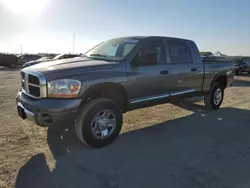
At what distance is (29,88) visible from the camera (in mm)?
4203

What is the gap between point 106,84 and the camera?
423cm

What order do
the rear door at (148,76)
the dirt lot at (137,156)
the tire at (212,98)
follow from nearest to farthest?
the dirt lot at (137,156) → the rear door at (148,76) → the tire at (212,98)

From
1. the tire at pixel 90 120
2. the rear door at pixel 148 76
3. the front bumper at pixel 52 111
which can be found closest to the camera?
the front bumper at pixel 52 111

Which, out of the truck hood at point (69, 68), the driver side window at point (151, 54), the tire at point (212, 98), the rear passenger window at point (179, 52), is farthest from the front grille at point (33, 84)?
the tire at point (212, 98)

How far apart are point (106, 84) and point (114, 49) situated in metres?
1.20

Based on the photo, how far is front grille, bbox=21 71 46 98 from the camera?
3.81 metres

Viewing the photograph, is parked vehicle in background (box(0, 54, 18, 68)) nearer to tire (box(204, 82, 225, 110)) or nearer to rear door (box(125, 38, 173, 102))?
tire (box(204, 82, 225, 110))

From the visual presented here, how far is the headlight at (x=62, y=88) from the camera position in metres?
3.79

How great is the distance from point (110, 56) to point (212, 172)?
9.30 feet

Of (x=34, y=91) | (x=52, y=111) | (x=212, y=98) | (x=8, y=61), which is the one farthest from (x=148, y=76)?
(x=8, y=61)

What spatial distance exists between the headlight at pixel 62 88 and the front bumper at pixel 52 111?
0.28ft

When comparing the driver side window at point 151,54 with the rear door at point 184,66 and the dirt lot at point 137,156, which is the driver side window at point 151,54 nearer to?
the rear door at point 184,66

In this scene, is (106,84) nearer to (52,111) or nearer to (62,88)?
(62,88)

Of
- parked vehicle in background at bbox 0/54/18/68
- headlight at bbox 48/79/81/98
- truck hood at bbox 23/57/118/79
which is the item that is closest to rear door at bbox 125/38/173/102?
truck hood at bbox 23/57/118/79
